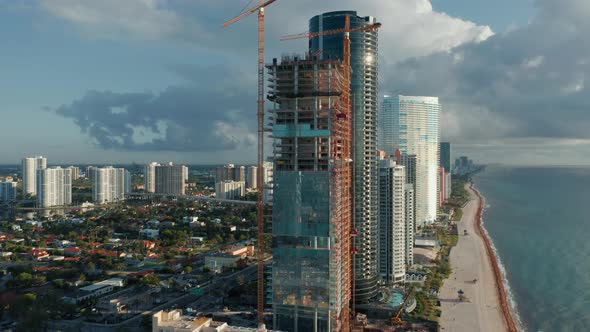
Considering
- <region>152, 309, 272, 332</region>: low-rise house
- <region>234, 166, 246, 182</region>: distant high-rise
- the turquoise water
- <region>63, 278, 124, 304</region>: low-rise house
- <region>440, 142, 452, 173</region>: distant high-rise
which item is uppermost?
<region>440, 142, 452, 173</region>: distant high-rise

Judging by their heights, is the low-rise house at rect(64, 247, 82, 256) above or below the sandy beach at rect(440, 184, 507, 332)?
above

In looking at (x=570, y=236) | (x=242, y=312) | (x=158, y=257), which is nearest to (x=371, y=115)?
(x=242, y=312)

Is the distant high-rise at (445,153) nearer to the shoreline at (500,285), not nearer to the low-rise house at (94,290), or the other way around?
the shoreline at (500,285)

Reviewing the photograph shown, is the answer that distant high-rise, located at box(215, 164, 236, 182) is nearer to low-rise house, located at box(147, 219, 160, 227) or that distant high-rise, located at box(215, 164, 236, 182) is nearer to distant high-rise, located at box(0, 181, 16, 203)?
distant high-rise, located at box(0, 181, 16, 203)

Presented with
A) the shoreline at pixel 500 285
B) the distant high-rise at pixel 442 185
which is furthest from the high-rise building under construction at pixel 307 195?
the distant high-rise at pixel 442 185

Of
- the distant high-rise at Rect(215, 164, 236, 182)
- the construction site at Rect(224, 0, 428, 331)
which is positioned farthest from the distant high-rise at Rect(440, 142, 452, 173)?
the construction site at Rect(224, 0, 428, 331)

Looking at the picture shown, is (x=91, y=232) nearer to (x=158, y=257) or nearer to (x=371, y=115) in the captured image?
(x=158, y=257)

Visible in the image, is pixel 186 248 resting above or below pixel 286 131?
below
